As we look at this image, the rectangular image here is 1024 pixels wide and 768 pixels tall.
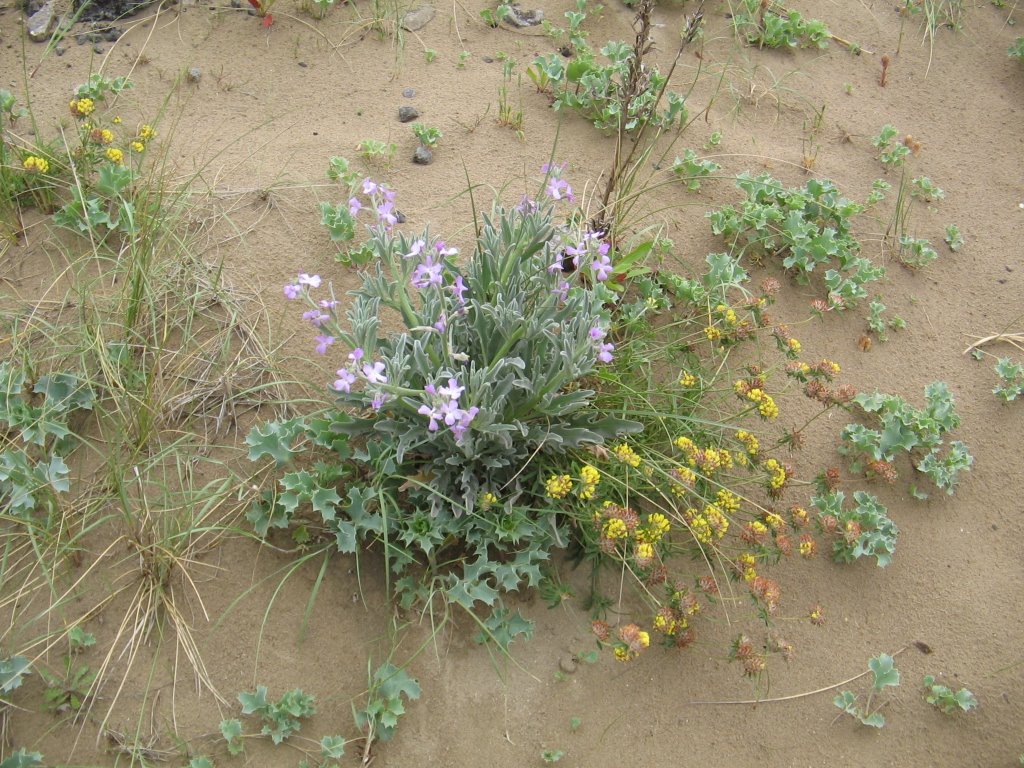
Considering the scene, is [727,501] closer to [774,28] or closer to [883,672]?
[883,672]

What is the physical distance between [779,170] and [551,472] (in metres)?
2.15

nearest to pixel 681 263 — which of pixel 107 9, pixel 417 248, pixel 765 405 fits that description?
pixel 765 405

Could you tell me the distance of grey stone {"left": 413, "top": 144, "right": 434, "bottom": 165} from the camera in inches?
139

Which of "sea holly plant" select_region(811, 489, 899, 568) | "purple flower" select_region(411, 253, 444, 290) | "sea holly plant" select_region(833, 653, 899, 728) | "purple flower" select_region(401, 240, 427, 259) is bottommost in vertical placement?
"sea holly plant" select_region(833, 653, 899, 728)

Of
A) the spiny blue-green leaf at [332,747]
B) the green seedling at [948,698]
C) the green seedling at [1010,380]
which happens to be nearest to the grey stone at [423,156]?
the spiny blue-green leaf at [332,747]

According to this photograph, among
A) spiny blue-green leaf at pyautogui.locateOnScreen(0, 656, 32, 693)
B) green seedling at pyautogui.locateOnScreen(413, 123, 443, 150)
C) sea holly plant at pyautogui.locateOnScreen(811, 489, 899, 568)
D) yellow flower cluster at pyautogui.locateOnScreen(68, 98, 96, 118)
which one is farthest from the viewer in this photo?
green seedling at pyautogui.locateOnScreen(413, 123, 443, 150)

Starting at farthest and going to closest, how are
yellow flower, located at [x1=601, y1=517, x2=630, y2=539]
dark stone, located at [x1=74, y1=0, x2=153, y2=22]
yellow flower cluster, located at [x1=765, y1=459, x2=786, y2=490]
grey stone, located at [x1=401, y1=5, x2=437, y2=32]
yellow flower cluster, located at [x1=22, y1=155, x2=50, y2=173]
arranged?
grey stone, located at [x1=401, y1=5, x2=437, y2=32] → dark stone, located at [x1=74, y1=0, x2=153, y2=22] → yellow flower cluster, located at [x1=22, y1=155, x2=50, y2=173] → yellow flower cluster, located at [x1=765, y1=459, x2=786, y2=490] → yellow flower, located at [x1=601, y1=517, x2=630, y2=539]

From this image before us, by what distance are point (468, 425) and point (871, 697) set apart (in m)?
1.48

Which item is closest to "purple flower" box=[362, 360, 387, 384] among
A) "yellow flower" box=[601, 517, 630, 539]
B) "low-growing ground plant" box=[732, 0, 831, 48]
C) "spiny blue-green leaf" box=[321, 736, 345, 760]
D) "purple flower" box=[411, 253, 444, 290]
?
"purple flower" box=[411, 253, 444, 290]

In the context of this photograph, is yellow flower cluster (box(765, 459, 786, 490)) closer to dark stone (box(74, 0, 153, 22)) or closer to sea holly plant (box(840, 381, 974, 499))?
sea holly plant (box(840, 381, 974, 499))

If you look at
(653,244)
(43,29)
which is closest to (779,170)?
(653,244)

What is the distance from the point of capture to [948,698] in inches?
96.5

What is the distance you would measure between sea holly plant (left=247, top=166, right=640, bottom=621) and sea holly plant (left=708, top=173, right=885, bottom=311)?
1.15 metres

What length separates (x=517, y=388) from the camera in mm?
2439
